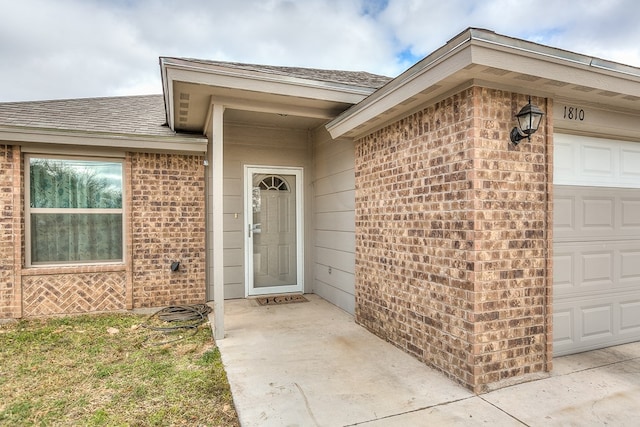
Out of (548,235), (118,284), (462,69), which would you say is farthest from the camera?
(118,284)

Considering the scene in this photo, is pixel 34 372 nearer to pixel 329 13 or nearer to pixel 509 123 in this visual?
pixel 509 123

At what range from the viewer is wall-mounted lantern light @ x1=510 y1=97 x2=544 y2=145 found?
8.46 ft

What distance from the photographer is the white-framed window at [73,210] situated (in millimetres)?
4855

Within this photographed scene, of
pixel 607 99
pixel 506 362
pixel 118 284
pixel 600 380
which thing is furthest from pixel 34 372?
pixel 607 99

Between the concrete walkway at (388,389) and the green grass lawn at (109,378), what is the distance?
24 centimetres

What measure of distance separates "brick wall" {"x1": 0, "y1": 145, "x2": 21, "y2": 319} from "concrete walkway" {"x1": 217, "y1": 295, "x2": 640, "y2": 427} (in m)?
3.12

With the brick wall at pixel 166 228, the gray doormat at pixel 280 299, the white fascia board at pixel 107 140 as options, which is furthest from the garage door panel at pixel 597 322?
the white fascia board at pixel 107 140

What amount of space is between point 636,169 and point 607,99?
115 cm

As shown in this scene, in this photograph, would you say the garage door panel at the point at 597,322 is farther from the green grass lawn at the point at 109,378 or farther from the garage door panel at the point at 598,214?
the green grass lawn at the point at 109,378

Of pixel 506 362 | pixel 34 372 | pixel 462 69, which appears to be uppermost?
pixel 462 69

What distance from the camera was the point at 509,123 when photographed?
2756 mm

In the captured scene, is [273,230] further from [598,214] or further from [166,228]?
[598,214]

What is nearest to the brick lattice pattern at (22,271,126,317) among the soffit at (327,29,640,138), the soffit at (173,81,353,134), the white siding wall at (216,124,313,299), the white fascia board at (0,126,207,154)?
the white siding wall at (216,124,313,299)

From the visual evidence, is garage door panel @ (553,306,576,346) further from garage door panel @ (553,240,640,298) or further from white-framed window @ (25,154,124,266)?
white-framed window @ (25,154,124,266)
